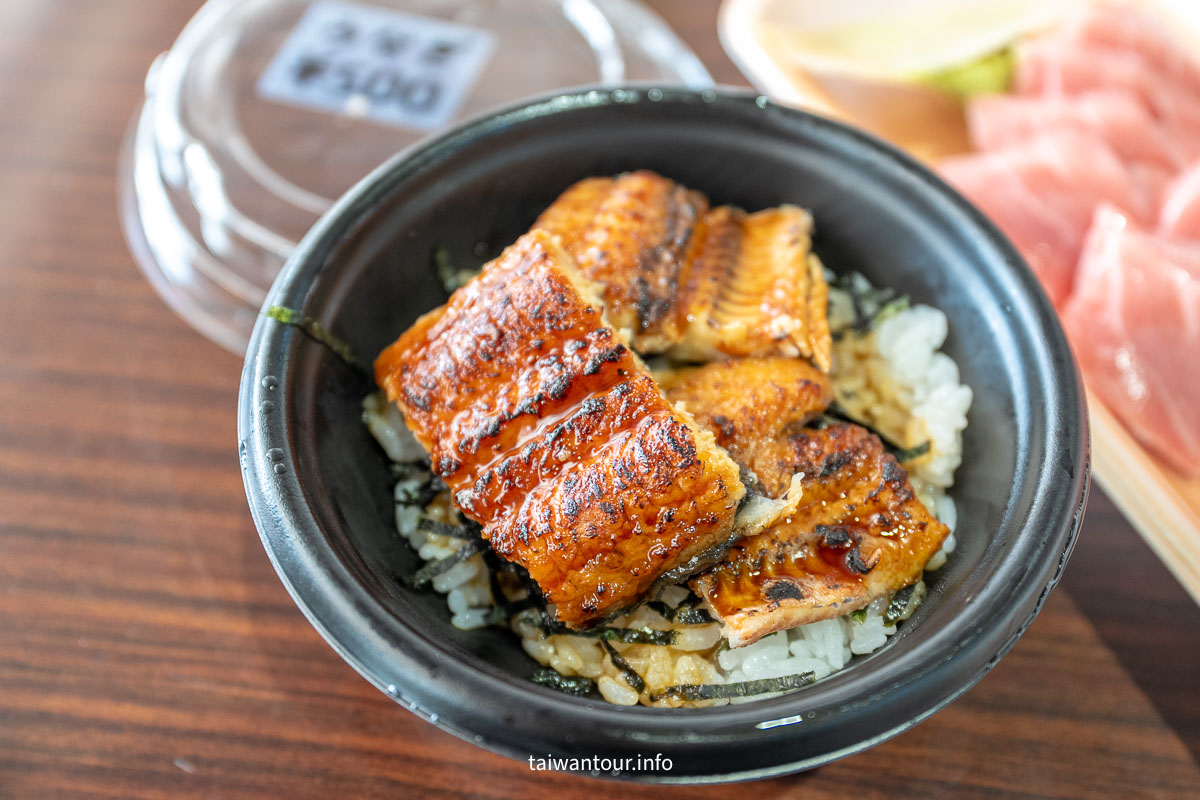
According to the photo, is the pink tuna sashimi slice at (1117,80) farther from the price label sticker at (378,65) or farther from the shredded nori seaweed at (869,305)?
the price label sticker at (378,65)

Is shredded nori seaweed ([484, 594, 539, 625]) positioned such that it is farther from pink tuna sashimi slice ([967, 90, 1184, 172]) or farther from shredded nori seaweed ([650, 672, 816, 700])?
pink tuna sashimi slice ([967, 90, 1184, 172])

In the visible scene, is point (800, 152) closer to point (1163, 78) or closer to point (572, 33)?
point (572, 33)

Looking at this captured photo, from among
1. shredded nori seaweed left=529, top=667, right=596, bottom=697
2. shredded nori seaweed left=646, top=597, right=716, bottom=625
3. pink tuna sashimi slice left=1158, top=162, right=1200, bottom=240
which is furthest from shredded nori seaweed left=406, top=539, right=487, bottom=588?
pink tuna sashimi slice left=1158, top=162, right=1200, bottom=240

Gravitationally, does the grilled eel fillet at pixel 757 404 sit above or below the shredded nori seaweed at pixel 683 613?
above

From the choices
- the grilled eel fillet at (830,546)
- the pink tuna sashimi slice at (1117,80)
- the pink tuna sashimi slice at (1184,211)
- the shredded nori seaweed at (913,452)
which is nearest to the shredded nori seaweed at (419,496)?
the grilled eel fillet at (830,546)

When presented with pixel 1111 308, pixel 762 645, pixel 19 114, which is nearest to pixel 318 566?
pixel 762 645

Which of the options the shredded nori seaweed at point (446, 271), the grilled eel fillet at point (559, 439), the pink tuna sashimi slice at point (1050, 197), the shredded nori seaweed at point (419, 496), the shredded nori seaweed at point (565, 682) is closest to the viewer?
the grilled eel fillet at point (559, 439)

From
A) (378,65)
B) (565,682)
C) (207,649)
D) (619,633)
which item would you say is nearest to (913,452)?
(619,633)

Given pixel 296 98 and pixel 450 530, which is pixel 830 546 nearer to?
pixel 450 530
